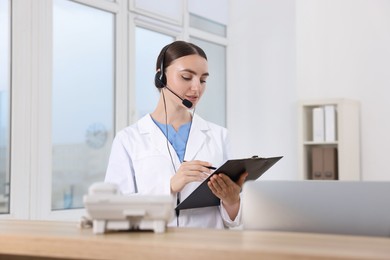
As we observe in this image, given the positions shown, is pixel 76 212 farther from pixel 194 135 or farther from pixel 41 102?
pixel 194 135

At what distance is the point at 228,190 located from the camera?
6.57ft

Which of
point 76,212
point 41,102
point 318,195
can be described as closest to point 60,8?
point 41,102

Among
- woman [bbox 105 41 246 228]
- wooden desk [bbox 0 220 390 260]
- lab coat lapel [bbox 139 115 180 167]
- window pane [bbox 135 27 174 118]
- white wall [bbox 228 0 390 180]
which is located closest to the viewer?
wooden desk [bbox 0 220 390 260]

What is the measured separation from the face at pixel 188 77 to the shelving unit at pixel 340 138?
9.00 ft

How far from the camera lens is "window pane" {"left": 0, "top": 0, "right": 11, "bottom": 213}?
3.84m

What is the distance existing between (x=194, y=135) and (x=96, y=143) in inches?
95.0

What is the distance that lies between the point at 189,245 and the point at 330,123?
3.92 metres

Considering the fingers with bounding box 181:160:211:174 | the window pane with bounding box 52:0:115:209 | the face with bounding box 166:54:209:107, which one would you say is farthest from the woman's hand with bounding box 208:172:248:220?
the window pane with bounding box 52:0:115:209

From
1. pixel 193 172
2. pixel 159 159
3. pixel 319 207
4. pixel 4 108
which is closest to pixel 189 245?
pixel 319 207

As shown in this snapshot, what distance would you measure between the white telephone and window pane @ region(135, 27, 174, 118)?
3.72 meters

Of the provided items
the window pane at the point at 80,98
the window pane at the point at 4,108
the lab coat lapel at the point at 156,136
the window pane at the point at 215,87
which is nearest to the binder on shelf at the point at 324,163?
the window pane at the point at 215,87

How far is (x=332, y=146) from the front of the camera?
4.98 m

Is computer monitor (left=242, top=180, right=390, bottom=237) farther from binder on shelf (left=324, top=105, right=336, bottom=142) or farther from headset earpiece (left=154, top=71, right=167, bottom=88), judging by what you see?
binder on shelf (left=324, top=105, right=336, bottom=142)

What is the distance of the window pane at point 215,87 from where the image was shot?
591 centimetres
